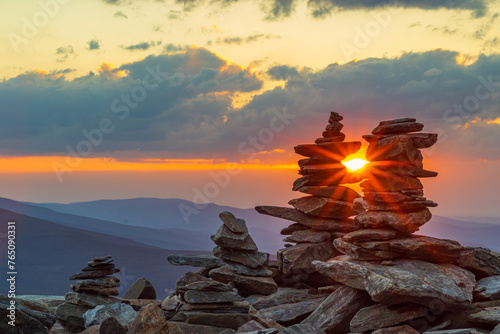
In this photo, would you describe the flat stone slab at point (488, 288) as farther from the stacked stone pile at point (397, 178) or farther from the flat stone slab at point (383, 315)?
the stacked stone pile at point (397, 178)

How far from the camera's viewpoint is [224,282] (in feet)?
89.1

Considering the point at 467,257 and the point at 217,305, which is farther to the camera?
the point at 217,305

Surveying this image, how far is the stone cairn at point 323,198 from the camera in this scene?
28.5 metres

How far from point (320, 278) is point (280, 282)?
2.37 metres

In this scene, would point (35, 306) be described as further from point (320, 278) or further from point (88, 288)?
point (320, 278)

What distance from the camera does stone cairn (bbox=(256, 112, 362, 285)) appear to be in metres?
28.5

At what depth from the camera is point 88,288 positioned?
2603cm

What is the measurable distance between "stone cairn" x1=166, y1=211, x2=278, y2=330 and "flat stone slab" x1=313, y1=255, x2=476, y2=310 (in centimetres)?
475

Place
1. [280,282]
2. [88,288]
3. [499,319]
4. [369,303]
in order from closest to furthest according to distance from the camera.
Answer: [499,319]
[369,303]
[88,288]
[280,282]

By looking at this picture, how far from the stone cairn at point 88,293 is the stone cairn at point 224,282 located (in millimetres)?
3400

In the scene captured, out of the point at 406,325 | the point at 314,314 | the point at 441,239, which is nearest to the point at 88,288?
the point at 314,314

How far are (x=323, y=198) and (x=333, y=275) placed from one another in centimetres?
779

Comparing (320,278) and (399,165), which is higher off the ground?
(399,165)

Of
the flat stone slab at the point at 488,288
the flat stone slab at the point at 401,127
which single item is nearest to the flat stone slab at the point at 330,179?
the flat stone slab at the point at 401,127
